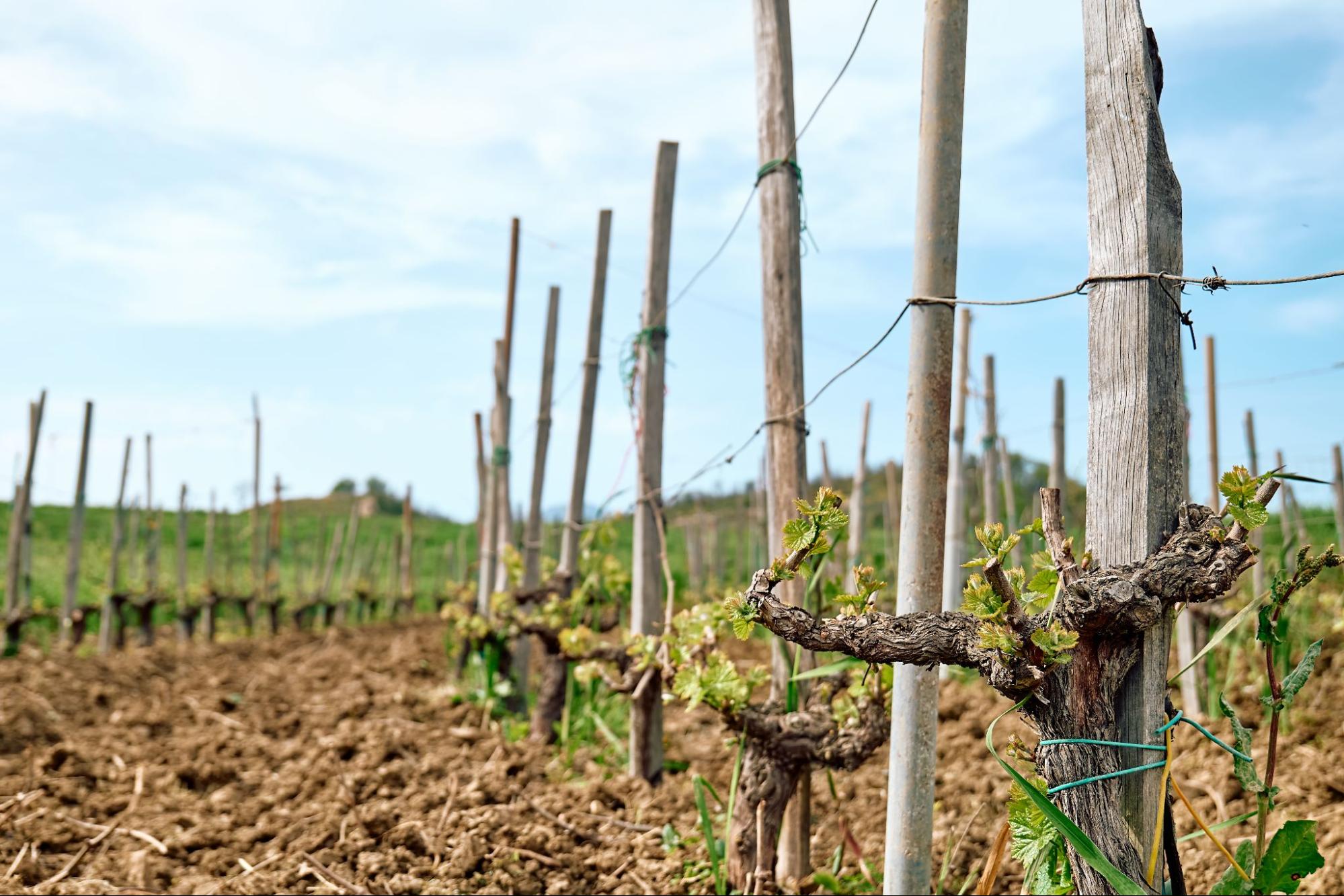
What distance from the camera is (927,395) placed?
2.63 m

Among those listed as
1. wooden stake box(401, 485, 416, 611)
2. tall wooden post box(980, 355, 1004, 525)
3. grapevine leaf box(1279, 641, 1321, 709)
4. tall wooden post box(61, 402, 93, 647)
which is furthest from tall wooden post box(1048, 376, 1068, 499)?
wooden stake box(401, 485, 416, 611)

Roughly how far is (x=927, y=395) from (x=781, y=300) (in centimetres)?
91

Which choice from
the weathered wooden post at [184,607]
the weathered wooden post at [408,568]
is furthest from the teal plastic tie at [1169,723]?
the weathered wooden post at [408,568]

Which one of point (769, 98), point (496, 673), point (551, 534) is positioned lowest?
point (496, 673)

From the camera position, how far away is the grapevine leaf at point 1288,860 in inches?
82.4

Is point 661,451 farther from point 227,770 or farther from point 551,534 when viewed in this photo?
point 551,534

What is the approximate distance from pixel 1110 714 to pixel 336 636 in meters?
10.3

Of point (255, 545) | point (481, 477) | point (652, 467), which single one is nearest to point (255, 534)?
point (255, 545)

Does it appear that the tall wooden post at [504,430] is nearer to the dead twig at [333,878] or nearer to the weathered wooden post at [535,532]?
the weathered wooden post at [535,532]

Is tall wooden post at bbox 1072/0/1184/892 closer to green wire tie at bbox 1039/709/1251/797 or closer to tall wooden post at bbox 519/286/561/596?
green wire tie at bbox 1039/709/1251/797

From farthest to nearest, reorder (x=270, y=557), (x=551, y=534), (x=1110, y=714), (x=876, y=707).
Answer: (x=270, y=557)
(x=551, y=534)
(x=876, y=707)
(x=1110, y=714)

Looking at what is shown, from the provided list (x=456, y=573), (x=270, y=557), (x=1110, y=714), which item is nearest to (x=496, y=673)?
(x=1110, y=714)

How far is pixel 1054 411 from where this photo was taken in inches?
262

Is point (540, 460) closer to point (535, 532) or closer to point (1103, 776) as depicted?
point (535, 532)
